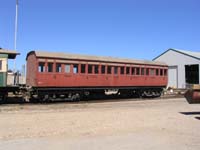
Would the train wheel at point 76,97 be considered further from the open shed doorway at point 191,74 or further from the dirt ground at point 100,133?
the open shed doorway at point 191,74

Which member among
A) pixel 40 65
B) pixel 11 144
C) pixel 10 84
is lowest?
pixel 11 144

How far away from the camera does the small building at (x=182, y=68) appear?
50.0 meters

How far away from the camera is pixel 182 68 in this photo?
50.8 metres

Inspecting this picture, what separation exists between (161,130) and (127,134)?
62.7 inches

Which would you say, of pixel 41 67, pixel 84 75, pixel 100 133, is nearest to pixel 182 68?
pixel 84 75

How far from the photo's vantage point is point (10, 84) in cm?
2183

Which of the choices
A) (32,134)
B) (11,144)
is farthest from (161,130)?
(11,144)

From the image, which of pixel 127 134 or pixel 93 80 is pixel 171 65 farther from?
pixel 127 134

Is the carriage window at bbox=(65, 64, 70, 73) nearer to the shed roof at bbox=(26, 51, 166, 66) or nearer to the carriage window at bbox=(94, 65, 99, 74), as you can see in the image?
the shed roof at bbox=(26, 51, 166, 66)

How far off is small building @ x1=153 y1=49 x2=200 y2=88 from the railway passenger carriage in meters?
21.0

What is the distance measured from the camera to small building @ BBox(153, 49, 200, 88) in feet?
164

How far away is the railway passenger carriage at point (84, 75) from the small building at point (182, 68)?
21.0 metres

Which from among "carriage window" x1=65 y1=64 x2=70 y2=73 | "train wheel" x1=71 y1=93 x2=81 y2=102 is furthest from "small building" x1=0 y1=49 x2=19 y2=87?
"train wheel" x1=71 y1=93 x2=81 y2=102

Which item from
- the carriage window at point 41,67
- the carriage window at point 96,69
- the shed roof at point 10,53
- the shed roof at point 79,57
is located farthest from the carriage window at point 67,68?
the shed roof at point 10,53
